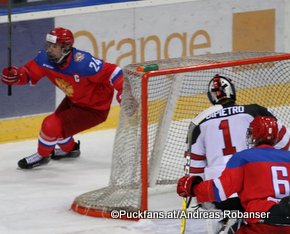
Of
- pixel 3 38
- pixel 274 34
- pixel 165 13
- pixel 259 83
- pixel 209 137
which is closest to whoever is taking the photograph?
pixel 209 137

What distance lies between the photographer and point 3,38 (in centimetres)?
756

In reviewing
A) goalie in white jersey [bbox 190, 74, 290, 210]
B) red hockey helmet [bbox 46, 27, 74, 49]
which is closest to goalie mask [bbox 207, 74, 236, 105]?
goalie in white jersey [bbox 190, 74, 290, 210]

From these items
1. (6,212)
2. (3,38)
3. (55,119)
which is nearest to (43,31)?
(3,38)

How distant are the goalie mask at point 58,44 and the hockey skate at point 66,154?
2.58 feet

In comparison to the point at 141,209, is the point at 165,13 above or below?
above

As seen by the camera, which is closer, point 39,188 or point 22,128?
point 39,188

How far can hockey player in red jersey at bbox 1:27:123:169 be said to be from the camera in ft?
22.6

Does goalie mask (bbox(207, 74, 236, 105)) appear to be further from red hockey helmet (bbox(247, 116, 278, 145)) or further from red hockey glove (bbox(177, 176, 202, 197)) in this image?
red hockey helmet (bbox(247, 116, 278, 145))

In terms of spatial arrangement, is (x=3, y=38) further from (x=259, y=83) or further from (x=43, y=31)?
(x=259, y=83)

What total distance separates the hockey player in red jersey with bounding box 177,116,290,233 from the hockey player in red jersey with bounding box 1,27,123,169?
2195 mm

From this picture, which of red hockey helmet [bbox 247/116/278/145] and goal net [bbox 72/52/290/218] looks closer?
red hockey helmet [bbox 247/116/278/145]

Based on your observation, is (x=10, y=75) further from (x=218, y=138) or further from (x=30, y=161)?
(x=218, y=138)

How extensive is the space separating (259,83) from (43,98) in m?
1.86

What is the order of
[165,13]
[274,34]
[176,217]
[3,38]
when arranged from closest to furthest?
[176,217], [3,38], [165,13], [274,34]
